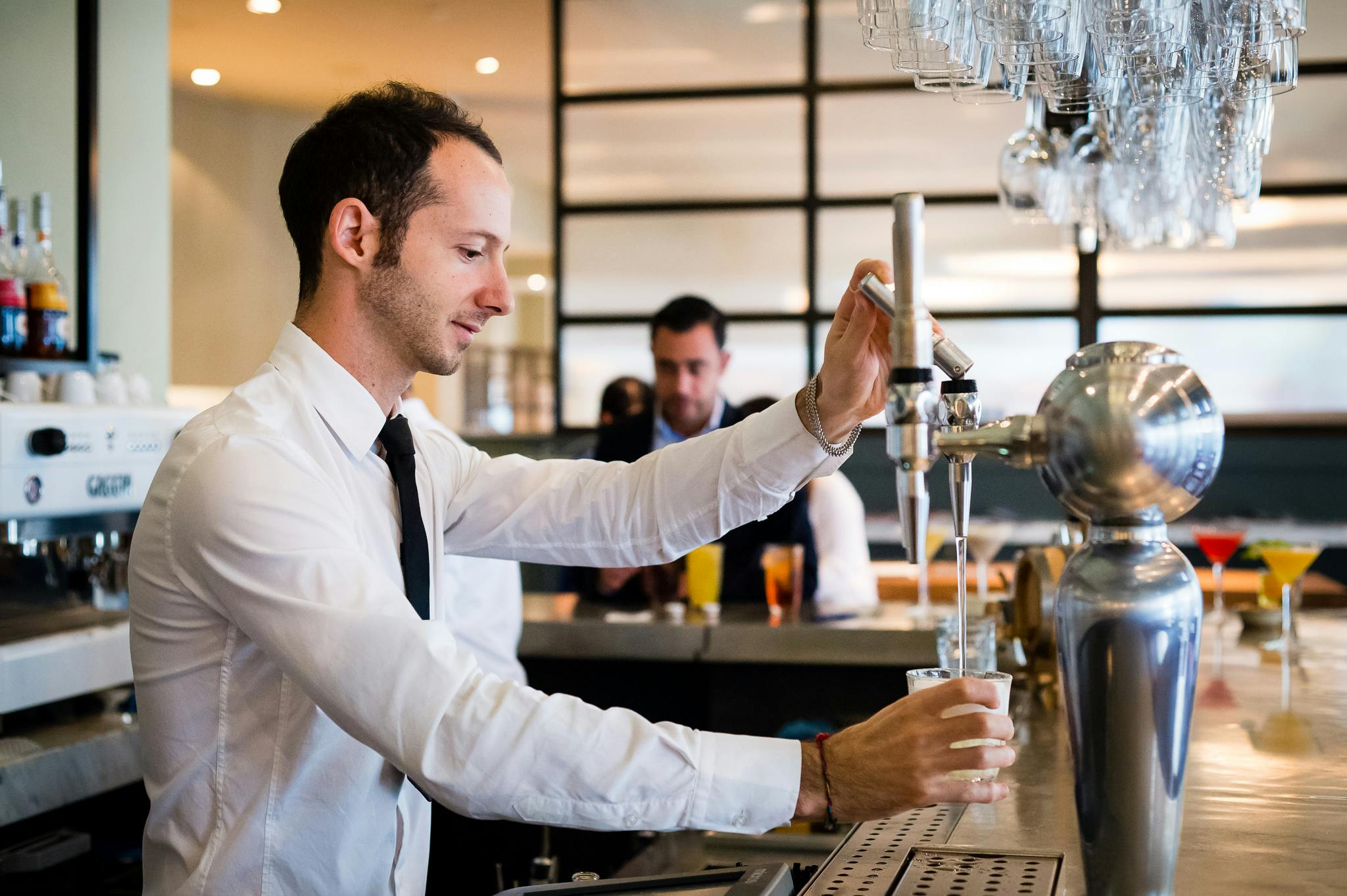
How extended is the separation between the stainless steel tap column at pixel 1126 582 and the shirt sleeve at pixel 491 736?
0.24 meters

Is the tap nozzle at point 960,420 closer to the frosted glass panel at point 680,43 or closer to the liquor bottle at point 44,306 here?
the liquor bottle at point 44,306

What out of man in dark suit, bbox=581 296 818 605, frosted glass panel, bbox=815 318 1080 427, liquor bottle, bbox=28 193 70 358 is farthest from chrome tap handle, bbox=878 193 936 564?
frosted glass panel, bbox=815 318 1080 427

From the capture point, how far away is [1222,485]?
17.3 feet

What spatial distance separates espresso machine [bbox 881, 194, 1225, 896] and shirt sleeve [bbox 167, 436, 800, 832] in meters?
0.24

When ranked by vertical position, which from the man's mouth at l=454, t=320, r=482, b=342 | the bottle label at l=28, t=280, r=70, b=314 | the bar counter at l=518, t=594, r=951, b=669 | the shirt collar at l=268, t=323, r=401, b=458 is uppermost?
the bottle label at l=28, t=280, r=70, b=314

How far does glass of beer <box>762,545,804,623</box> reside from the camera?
3.13m

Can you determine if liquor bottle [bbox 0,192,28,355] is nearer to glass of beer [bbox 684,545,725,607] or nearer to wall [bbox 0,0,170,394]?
wall [bbox 0,0,170,394]

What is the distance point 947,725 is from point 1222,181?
1.85m

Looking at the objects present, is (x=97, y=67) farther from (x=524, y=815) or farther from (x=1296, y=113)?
(x=1296, y=113)

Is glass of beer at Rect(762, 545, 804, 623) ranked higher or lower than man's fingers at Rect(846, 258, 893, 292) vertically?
lower

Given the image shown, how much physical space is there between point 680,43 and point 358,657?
4.62 metres

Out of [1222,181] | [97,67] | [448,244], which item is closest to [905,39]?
[448,244]

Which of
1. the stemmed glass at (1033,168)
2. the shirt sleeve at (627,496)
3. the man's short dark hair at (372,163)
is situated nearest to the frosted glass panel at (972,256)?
the stemmed glass at (1033,168)

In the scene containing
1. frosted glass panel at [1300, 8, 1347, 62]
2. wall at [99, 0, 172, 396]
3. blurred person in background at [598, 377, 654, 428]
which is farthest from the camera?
frosted glass panel at [1300, 8, 1347, 62]
